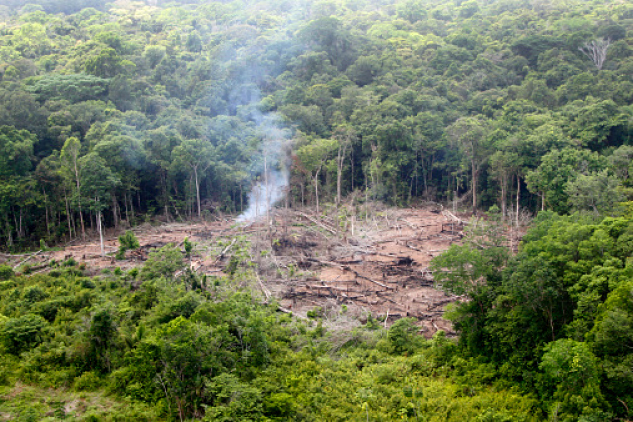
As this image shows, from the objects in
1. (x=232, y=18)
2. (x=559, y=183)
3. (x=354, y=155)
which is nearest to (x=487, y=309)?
(x=559, y=183)

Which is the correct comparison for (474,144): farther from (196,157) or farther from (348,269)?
(196,157)

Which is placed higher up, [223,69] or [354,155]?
[223,69]

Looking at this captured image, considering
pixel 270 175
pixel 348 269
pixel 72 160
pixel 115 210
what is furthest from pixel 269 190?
pixel 348 269

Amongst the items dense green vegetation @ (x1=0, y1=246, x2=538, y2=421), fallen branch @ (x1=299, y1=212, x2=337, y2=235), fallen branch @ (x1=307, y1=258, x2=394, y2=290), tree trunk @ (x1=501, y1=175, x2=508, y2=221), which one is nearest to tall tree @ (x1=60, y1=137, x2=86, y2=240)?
dense green vegetation @ (x1=0, y1=246, x2=538, y2=421)

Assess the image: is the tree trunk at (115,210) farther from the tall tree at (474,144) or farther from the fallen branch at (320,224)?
the tall tree at (474,144)

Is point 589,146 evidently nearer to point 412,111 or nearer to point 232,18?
point 412,111
